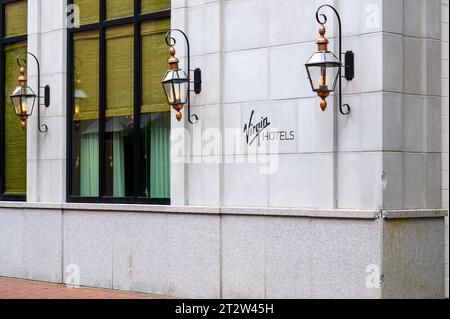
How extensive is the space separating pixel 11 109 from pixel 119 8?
3892 millimetres

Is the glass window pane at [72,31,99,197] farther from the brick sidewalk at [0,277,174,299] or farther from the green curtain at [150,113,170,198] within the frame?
the brick sidewalk at [0,277,174,299]

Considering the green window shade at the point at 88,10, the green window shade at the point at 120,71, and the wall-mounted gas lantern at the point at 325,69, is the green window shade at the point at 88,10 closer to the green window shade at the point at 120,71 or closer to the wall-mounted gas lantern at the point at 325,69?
the green window shade at the point at 120,71

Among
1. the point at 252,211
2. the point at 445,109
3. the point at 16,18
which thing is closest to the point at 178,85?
the point at 252,211

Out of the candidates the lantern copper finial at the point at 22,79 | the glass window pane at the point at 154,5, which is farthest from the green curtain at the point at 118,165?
the glass window pane at the point at 154,5

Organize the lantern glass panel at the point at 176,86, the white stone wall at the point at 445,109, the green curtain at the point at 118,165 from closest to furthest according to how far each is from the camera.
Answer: the white stone wall at the point at 445,109, the lantern glass panel at the point at 176,86, the green curtain at the point at 118,165

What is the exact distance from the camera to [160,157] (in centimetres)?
1605

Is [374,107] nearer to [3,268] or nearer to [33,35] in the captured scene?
[33,35]

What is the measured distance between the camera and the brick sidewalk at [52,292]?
50.9 ft

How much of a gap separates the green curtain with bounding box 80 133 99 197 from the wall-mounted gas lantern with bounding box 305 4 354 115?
570cm

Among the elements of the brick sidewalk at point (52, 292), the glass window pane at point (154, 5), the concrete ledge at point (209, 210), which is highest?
the glass window pane at point (154, 5)

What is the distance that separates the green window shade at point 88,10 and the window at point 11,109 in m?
1.80

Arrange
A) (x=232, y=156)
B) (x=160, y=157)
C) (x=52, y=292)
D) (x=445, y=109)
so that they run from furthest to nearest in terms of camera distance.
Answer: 1. (x=52, y=292)
2. (x=160, y=157)
3. (x=232, y=156)
4. (x=445, y=109)

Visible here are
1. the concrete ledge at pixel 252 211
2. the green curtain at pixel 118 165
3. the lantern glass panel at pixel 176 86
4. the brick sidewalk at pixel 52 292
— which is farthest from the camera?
the green curtain at pixel 118 165

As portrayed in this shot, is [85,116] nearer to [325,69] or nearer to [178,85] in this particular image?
[178,85]
